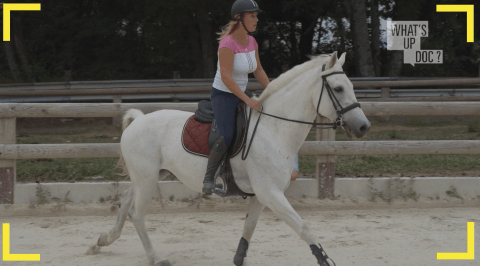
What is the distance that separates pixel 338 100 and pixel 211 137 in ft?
3.85

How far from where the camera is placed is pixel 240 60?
4816 millimetres

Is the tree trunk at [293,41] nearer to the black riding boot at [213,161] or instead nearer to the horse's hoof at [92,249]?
the horse's hoof at [92,249]

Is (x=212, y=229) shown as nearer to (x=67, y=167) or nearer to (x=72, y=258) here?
(x=72, y=258)

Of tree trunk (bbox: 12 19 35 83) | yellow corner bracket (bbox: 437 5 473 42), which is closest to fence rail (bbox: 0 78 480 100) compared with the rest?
tree trunk (bbox: 12 19 35 83)

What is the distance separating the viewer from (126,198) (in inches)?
221

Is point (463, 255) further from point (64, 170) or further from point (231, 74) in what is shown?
point (64, 170)

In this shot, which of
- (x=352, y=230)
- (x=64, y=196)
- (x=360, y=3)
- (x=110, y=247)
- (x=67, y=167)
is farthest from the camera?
(x=360, y=3)

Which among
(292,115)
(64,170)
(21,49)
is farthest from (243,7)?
(21,49)

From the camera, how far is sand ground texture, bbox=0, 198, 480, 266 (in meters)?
5.41

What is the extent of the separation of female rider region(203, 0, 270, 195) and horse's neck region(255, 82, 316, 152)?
8.1 inches

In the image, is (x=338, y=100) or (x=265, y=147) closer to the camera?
(x=338, y=100)

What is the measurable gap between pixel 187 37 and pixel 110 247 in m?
15.9

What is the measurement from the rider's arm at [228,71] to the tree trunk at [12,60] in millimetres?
17276

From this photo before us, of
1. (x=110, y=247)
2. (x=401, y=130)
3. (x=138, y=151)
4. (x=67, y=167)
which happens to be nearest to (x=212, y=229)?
(x=110, y=247)
